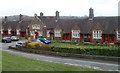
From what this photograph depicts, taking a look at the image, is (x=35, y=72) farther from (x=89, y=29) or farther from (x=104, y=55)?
(x=89, y=29)

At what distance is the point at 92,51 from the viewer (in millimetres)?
24219

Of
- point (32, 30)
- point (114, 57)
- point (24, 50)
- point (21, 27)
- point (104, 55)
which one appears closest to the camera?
point (114, 57)

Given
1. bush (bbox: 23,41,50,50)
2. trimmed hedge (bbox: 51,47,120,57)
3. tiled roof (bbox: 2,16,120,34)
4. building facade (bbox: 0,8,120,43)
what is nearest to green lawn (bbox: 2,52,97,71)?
trimmed hedge (bbox: 51,47,120,57)

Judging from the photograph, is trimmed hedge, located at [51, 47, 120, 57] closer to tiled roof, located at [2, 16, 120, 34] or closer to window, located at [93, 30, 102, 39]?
window, located at [93, 30, 102, 39]

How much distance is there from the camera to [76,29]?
44062mm

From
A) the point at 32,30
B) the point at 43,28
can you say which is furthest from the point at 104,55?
the point at 32,30

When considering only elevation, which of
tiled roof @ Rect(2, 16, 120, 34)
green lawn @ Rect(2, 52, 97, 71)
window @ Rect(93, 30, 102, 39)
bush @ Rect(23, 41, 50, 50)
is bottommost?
green lawn @ Rect(2, 52, 97, 71)

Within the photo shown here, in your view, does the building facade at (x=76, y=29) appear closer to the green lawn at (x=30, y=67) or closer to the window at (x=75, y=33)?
the window at (x=75, y=33)

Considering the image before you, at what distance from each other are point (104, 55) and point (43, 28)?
32.2m

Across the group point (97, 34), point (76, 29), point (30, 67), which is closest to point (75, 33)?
point (76, 29)

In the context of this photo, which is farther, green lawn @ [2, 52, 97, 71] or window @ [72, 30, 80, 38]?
window @ [72, 30, 80, 38]

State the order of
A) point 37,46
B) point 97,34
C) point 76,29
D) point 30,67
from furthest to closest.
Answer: point 76,29 → point 97,34 → point 37,46 → point 30,67

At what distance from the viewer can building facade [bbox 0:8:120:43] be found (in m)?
39.6

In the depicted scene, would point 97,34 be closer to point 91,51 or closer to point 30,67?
point 91,51
